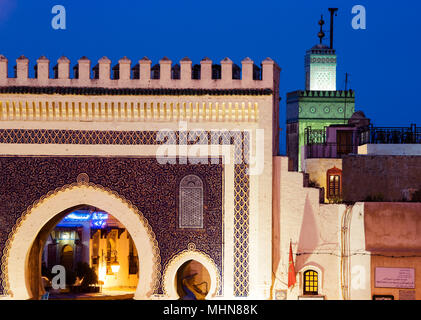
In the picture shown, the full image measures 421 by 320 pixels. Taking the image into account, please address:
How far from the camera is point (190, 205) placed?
496 inches

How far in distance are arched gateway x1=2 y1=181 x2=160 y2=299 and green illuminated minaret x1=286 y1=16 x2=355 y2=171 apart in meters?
Answer: 14.8

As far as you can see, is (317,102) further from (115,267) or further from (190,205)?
(190,205)

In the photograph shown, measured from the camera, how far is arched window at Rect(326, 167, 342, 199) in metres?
18.3

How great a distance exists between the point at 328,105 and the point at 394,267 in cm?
1566

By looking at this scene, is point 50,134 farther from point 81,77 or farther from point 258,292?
point 258,292

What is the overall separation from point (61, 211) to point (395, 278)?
5.26m

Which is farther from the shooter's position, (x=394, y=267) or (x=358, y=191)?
(x=358, y=191)

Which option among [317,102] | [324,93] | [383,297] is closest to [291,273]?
[383,297]

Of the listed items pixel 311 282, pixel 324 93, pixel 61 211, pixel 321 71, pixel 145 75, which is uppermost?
pixel 321 71

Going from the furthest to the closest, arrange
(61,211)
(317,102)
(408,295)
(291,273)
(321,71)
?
(321,71), (317,102), (61,211), (291,273), (408,295)

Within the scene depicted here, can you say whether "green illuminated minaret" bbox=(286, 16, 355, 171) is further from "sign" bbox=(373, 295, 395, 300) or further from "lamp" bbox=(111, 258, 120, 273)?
"sign" bbox=(373, 295, 395, 300)

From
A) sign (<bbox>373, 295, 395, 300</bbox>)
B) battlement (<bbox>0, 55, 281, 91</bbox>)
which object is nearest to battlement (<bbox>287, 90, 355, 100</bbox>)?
battlement (<bbox>0, 55, 281, 91</bbox>)
